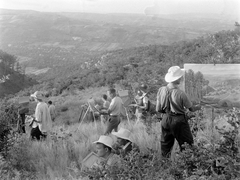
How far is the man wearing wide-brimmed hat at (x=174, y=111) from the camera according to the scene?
4.59 meters

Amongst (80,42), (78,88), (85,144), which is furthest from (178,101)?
(80,42)

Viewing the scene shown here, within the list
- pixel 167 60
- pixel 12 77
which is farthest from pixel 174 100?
pixel 12 77

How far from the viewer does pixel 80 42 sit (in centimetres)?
15838

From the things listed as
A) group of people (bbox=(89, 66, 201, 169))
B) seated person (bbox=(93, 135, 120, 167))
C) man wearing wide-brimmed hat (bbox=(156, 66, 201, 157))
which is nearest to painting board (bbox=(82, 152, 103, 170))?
seated person (bbox=(93, 135, 120, 167))

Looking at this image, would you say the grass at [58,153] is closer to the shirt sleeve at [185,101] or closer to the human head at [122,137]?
the shirt sleeve at [185,101]

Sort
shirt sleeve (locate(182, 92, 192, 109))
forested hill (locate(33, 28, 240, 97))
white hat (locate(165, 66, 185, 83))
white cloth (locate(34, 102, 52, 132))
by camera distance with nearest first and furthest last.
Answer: shirt sleeve (locate(182, 92, 192, 109))
white hat (locate(165, 66, 185, 83))
white cloth (locate(34, 102, 52, 132))
forested hill (locate(33, 28, 240, 97))

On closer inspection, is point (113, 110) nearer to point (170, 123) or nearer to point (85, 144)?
point (85, 144)

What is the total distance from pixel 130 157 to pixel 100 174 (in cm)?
37

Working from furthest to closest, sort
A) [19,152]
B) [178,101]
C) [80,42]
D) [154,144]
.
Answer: [80,42] → [154,144] → [19,152] → [178,101]

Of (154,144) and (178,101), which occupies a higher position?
(178,101)

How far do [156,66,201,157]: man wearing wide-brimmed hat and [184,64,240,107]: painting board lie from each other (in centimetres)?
222

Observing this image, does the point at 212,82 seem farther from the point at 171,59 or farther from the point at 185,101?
the point at 171,59

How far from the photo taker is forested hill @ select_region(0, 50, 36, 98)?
174ft

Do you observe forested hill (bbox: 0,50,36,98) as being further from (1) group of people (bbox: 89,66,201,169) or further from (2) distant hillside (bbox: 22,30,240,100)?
(1) group of people (bbox: 89,66,201,169)
